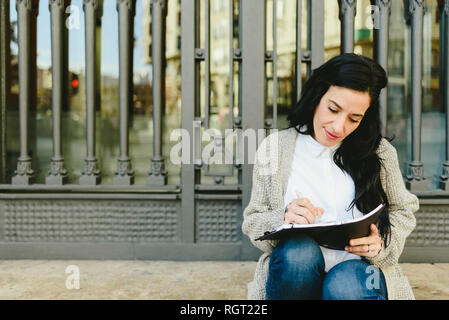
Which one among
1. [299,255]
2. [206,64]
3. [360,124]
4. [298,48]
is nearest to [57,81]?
[206,64]

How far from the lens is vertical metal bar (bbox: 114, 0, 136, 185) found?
3641 mm

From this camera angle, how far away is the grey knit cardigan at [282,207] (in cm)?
198

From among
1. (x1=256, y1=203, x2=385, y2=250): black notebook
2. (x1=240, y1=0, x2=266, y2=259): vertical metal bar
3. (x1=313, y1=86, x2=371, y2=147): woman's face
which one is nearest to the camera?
(x1=256, y1=203, x2=385, y2=250): black notebook

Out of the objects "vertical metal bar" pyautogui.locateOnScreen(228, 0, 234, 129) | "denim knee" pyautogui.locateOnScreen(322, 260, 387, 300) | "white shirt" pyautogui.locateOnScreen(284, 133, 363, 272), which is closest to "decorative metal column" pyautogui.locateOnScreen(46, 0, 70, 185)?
"vertical metal bar" pyautogui.locateOnScreen(228, 0, 234, 129)

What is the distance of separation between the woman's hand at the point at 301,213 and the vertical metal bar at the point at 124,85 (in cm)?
212

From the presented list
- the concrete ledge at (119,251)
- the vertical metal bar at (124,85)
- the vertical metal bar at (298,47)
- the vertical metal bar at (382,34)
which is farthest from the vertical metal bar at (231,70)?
the vertical metal bar at (382,34)

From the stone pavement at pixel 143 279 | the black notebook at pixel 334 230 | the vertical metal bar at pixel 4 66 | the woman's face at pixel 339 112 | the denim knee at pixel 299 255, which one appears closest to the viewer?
the black notebook at pixel 334 230

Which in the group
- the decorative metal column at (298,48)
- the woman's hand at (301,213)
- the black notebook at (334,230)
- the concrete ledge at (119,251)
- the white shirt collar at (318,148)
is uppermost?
the decorative metal column at (298,48)

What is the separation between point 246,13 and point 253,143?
1.06 m

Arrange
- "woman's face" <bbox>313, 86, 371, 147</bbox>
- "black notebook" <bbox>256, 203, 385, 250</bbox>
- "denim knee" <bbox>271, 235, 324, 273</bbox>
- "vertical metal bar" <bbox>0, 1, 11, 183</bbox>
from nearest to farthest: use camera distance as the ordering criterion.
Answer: "black notebook" <bbox>256, 203, 385, 250</bbox> < "denim knee" <bbox>271, 235, 324, 273</bbox> < "woman's face" <bbox>313, 86, 371, 147</bbox> < "vertical metal bar" <bbox>0, 1, 11, 183</bbox>

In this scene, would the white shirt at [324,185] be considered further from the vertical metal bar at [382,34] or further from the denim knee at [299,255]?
the vertical metal bar at [382,34]

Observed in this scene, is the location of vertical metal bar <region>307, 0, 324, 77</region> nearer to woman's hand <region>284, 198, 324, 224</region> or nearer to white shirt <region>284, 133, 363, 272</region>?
white shirt <region>284, 133, 363, 272</region>

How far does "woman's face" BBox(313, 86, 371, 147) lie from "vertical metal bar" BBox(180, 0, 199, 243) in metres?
1.72
